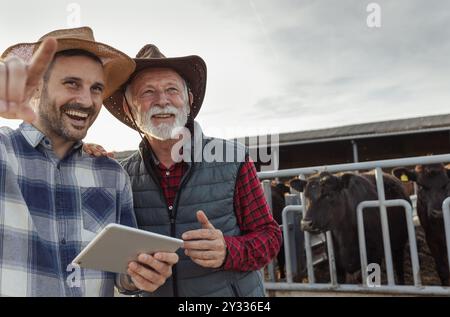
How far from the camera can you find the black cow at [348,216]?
16.1ft

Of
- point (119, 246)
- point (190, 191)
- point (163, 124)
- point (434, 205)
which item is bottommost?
point (119, 246)

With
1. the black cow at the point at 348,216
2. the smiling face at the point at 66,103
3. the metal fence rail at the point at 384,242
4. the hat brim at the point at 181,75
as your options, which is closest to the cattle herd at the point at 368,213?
the black cow at the point at 348,216

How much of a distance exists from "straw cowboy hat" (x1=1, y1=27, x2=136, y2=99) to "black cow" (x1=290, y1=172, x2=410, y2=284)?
2851 mm

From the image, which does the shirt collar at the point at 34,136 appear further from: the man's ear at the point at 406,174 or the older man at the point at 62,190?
the man's ear at the point at 406,174

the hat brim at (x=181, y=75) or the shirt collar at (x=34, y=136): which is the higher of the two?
the hat brim at (x=181, y=75)

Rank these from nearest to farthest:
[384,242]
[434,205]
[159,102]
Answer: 1. [159,102]
2. [384,242]
3. [434,205]

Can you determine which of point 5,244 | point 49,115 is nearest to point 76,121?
point 49,115

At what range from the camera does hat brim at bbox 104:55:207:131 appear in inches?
101

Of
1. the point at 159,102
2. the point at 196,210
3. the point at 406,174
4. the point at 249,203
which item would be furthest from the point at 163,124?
the point at 406,174

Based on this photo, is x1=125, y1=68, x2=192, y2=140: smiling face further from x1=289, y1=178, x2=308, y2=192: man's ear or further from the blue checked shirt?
x1=289, y1=178, x2=308, y2=192: man's ear

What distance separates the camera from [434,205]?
16.5 ft

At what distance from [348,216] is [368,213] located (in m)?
0.40

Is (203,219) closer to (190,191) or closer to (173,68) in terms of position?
(190,191)

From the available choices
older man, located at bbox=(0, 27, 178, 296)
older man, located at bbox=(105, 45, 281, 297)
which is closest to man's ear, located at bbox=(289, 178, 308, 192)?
older man, located at bbox=(105, 45, 281, 297)
